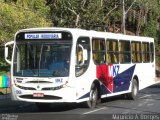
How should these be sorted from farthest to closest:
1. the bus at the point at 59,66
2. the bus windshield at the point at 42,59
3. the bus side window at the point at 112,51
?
the bus side window at the point at 112,51 < the bus windshield at the point at 42,59 < the bus at the point at 59,66

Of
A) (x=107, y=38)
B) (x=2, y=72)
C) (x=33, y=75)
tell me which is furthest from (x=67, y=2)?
(x=33, y=75)

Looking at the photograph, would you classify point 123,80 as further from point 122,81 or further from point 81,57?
point 81,57

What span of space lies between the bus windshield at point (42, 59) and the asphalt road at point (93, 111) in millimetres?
1311

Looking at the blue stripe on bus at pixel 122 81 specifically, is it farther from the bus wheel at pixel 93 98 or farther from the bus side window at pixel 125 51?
the bus wheel at pixel 93 98

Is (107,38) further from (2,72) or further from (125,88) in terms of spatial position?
(2,72)

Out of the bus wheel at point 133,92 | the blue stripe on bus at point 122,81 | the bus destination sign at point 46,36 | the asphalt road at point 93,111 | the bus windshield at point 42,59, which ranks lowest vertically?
the asphalt road at point 93,111

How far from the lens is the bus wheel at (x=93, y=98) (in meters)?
18.2

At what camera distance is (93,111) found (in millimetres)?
17438

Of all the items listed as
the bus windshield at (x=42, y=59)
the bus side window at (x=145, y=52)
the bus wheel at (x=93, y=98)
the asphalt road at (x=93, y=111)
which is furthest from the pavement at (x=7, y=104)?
the bus side window at (x=145, y=52)

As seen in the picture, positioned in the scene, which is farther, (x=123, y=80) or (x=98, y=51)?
(x=123, y=80)

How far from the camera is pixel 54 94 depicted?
16.6 m

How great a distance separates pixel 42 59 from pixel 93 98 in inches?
99.1

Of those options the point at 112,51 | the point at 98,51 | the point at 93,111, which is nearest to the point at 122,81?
the point at 112,51

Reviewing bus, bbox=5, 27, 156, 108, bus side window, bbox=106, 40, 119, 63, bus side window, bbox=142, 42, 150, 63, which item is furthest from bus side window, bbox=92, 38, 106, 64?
bus side window, bbox=142, 42, 150, 63
